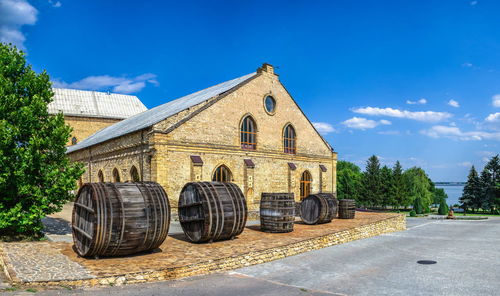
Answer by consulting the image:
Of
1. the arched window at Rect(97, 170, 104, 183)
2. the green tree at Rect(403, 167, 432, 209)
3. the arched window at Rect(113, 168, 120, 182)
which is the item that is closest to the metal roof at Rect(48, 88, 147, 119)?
the arched window at Rect(97, 170, 104, 183)

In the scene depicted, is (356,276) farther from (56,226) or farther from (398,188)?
(398,188)

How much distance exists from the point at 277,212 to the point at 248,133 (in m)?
9.59

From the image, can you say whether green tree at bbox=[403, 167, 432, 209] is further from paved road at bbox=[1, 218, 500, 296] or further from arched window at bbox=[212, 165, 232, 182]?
paved road at bbox=[1, 218, 500, 296]

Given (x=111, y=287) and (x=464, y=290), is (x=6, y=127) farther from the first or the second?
(x=464, y=290)

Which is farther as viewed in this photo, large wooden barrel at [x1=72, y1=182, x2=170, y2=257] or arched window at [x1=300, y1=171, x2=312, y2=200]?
arched window at [x1=300, y1=171, x2=312, y2=200]

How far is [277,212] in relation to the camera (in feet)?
46.5

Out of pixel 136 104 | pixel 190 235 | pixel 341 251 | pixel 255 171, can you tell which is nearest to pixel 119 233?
pixel 190 235

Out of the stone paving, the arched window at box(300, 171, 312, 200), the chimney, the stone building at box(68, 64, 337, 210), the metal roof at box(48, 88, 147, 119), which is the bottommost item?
the stone paving

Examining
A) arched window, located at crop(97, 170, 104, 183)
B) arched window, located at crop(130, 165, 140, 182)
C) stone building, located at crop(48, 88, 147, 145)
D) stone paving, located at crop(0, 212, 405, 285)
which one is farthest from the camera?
stone building, located at crop(48, 88, 147, 145)

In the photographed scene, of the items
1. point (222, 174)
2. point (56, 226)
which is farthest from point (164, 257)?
point (222, 174)

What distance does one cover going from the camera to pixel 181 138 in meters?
19.2

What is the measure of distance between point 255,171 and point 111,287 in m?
15.8

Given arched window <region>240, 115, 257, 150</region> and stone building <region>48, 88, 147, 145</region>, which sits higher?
stone building <region>48, 88, 147, 145</region>

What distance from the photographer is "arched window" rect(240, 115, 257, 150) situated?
22703 millimetres
